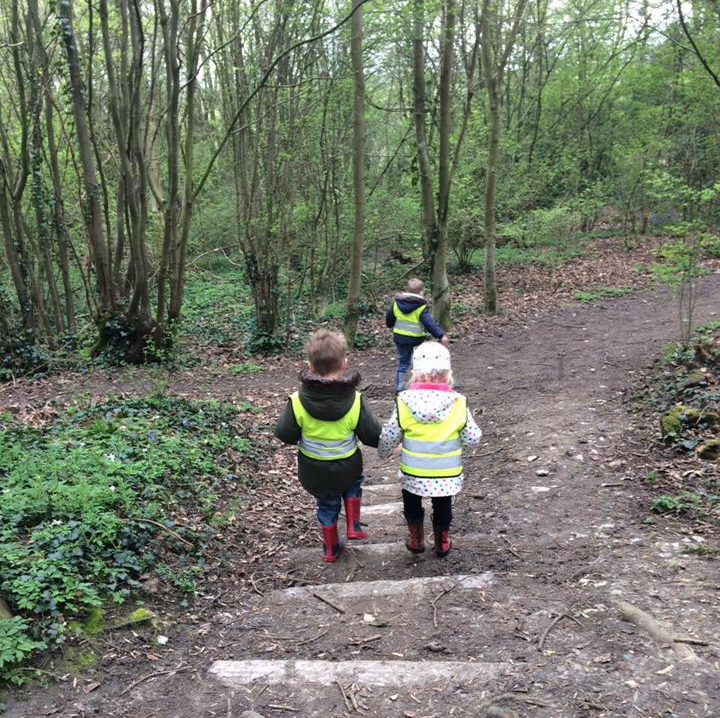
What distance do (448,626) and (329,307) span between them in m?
13.2

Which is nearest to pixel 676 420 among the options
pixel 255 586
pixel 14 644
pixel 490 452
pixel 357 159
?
pixel 490 452

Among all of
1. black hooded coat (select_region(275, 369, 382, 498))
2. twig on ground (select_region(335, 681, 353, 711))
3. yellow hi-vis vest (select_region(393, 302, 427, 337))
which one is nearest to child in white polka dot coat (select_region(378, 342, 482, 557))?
black hooded coat (select_region(275, 369, 382, 498))

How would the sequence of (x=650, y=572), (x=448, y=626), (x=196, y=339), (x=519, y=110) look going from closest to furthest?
1. (x=448, y=626)
2. (x=650, y=572)
3. (x=196, y=339)
4. (x=519, y=110)

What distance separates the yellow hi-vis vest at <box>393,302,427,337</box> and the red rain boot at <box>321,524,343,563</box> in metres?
4.53

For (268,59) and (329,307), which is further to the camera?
(329,307)

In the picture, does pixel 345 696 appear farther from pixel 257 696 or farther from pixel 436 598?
pixel 436 598

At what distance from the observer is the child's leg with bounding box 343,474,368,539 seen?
14.7 ft

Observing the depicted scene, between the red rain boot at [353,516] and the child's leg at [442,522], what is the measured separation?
602mm

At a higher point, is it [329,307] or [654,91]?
[654,91]

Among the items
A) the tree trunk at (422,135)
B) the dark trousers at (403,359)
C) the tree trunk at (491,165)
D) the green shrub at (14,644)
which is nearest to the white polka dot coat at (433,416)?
→ the green shrub at (14,644)

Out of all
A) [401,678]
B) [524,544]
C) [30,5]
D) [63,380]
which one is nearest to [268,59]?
[30,5]

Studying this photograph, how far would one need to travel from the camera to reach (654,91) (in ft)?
73.2

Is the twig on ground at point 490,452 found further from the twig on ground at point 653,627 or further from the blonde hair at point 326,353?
the twig on ground at point 653,627

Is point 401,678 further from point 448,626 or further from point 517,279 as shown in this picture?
point 517,279
